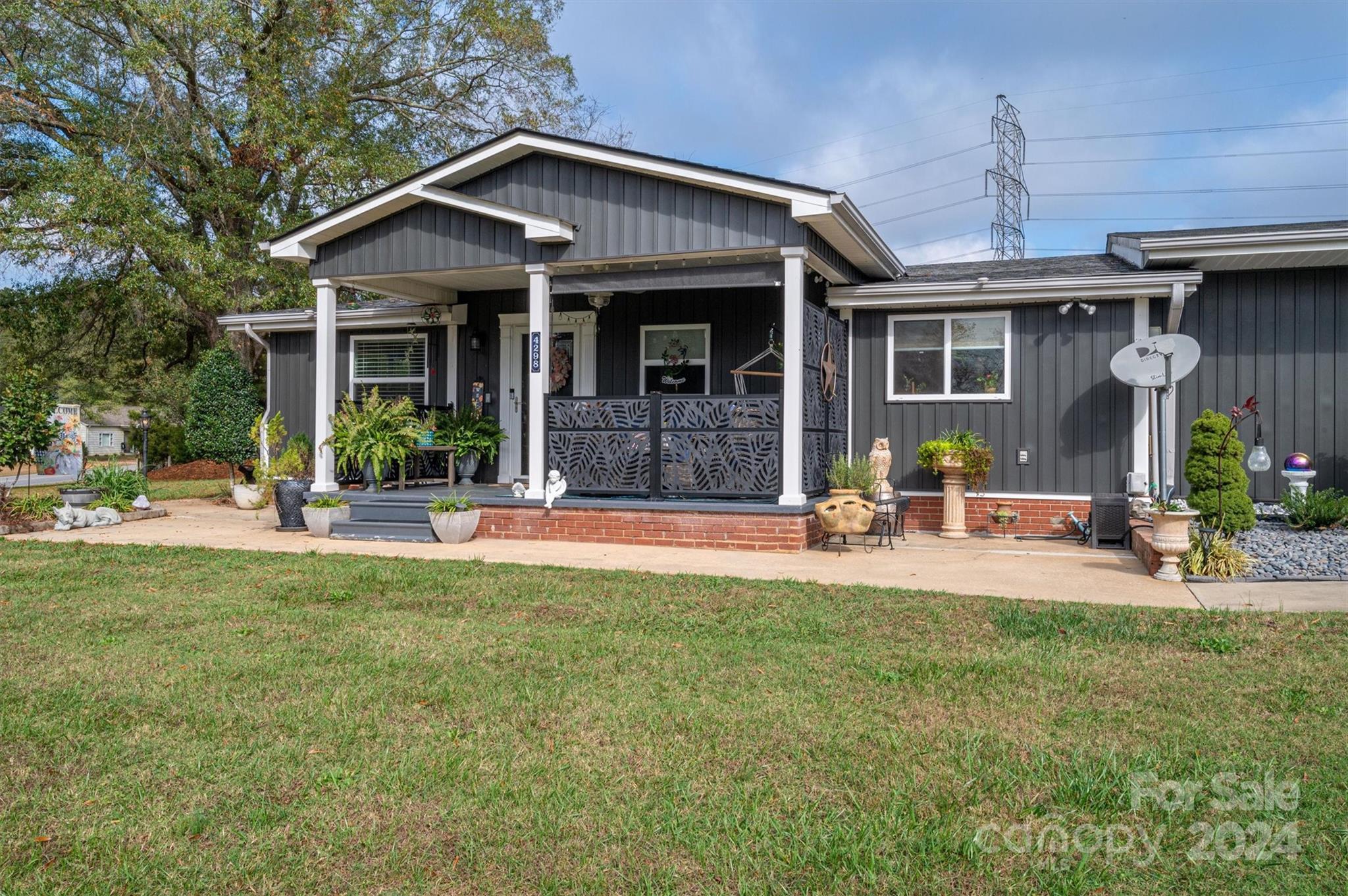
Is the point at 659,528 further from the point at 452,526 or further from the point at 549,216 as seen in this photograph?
the point at 549,216

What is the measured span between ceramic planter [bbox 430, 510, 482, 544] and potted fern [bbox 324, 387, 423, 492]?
47.4 inches

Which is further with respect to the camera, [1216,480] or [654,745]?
[1216,480]

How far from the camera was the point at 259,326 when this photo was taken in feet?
44.6

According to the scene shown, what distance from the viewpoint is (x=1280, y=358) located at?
371 inches

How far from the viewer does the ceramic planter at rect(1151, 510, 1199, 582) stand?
22.2 feet

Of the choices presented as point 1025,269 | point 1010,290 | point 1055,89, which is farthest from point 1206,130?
point 1010,290

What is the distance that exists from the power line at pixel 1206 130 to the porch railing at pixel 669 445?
2371 centimetres

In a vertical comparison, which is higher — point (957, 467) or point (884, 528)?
point (957, 467)

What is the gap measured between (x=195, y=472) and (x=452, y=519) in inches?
499

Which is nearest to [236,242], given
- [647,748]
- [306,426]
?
[306,426]

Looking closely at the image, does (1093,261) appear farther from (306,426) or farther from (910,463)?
(306,426)

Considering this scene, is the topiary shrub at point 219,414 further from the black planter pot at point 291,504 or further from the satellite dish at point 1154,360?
the satellite dish at point 1154,360

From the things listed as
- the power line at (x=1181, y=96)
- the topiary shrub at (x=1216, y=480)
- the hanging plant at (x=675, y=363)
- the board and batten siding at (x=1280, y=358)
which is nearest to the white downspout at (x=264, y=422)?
the hanging plant at (x=675, y=363)

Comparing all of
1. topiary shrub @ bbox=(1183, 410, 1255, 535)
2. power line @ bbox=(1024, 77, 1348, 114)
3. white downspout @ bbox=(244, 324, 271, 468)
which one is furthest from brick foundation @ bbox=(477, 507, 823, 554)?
power line @ bbox=(1024, 77, 1348, 114)
